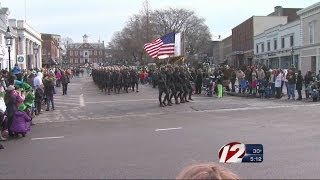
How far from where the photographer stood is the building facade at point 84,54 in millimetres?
183125

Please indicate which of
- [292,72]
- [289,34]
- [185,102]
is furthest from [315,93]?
[289,34]

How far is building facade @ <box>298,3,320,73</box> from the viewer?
176ft

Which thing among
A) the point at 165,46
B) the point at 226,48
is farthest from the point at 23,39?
the point at 226,48

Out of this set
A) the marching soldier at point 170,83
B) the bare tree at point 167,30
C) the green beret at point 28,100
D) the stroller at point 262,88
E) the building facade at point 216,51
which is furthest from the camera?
the building facade at point 216,51

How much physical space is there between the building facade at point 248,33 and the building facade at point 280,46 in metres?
3.40

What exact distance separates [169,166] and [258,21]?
263 ft

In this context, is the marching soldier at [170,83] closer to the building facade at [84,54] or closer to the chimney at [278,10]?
the chimney at [278,10]

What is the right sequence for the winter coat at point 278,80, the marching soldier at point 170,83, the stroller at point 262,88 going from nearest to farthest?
the marching soldier at point 170,83, the winter coat at point 278,80, the stroller at point 262,88

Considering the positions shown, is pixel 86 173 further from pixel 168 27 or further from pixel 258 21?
pixel 168 27

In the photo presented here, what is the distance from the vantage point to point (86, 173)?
333 inches

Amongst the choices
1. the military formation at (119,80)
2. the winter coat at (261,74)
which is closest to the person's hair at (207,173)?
the winter coat at (261,74)

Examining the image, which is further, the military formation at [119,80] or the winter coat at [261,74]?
the military formation at [119,80]

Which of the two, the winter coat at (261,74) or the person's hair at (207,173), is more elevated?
the winter coat at (261,74)

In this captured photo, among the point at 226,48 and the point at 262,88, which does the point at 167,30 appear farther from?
the point at 262,88
